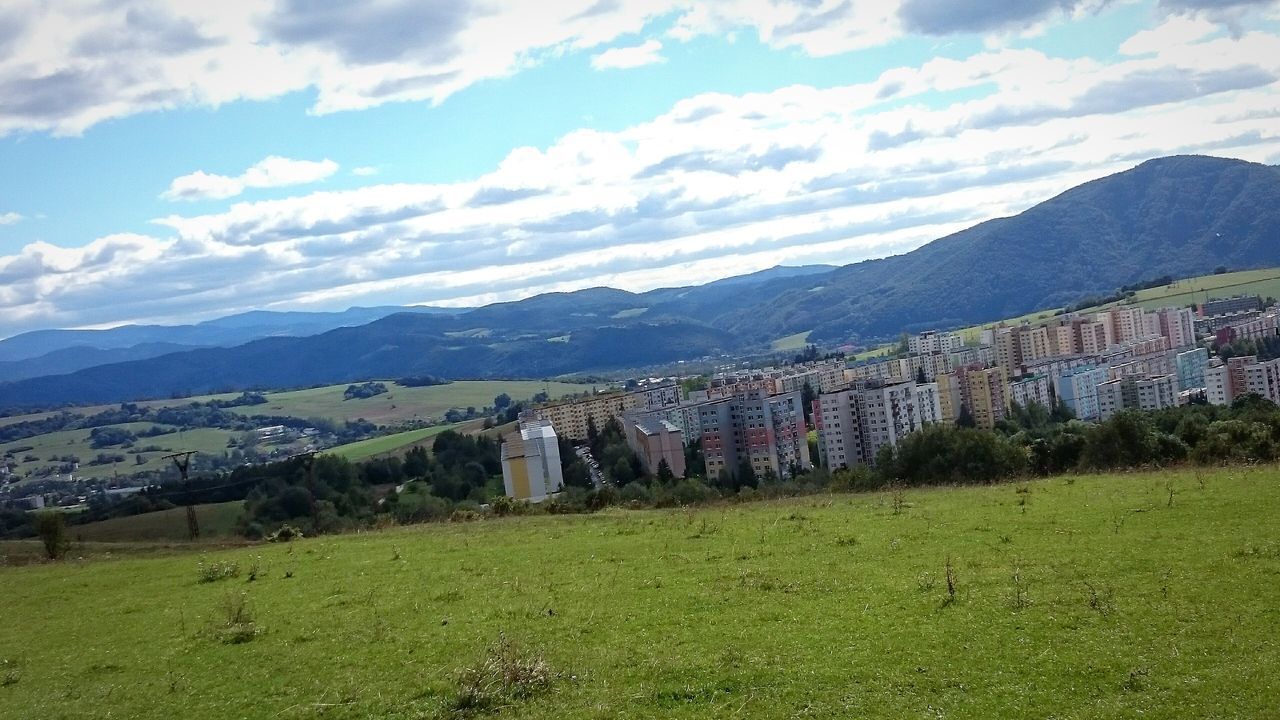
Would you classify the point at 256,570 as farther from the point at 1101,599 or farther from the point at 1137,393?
the point at 1137,393

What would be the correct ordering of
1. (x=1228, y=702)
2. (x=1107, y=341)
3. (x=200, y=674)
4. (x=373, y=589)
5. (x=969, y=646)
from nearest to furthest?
(x=1228, y=702) < (x=969, y=646) < (x=200, y=674) < (x=373, y=589) < (x=1107, y=341)

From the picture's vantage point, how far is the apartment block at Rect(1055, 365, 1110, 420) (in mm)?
103938

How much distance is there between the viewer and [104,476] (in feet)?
351

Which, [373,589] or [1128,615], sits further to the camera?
[373,589]

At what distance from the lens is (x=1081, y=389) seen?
105375 mm

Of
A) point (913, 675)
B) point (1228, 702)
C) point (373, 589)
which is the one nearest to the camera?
point (1228, 702)

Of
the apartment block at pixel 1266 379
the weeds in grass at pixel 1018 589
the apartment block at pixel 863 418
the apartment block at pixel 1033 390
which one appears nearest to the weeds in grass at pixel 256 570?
the weeds in grass at pixel 1018 589

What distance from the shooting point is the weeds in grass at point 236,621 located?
1399 cm

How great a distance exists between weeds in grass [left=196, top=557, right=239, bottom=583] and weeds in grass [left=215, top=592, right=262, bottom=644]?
284 centimetres

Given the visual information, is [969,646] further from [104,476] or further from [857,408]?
[104,476]

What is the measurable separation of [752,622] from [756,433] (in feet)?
250

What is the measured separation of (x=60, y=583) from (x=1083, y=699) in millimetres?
20552

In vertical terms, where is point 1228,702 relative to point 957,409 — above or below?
above

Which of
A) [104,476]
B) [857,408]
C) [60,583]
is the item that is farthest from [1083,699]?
[104,476]
